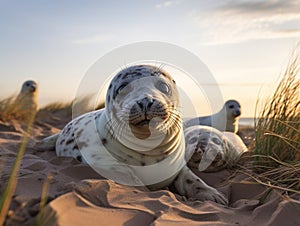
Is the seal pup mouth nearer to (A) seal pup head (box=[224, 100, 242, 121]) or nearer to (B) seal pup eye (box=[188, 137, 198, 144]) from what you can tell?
(B) seal pup eye (box=[188, 137, 198, 144])

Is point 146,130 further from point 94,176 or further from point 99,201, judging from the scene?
point 99,201

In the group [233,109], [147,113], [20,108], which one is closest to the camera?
[147,113]

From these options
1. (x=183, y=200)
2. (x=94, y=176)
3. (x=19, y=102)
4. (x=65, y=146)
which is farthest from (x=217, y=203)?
(x=19, y=102)

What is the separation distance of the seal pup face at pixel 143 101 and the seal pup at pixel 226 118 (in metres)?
6.09

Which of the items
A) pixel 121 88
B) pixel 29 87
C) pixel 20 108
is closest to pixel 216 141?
pixel 121 88

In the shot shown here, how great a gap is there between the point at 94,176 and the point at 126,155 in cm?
34

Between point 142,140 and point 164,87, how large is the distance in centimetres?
45

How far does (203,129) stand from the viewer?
17.4 ft

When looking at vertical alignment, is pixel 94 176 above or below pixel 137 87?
below

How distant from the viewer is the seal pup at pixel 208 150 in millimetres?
4664

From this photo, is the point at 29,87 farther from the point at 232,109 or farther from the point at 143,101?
the point at 143,101

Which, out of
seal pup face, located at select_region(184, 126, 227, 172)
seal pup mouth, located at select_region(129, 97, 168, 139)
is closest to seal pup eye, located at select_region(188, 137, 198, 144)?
seal pup face, located at select_region(184, 126, 227, 172)

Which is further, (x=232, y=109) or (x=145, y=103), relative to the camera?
(x=232, y=109)

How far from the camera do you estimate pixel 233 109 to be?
10.9 meters
